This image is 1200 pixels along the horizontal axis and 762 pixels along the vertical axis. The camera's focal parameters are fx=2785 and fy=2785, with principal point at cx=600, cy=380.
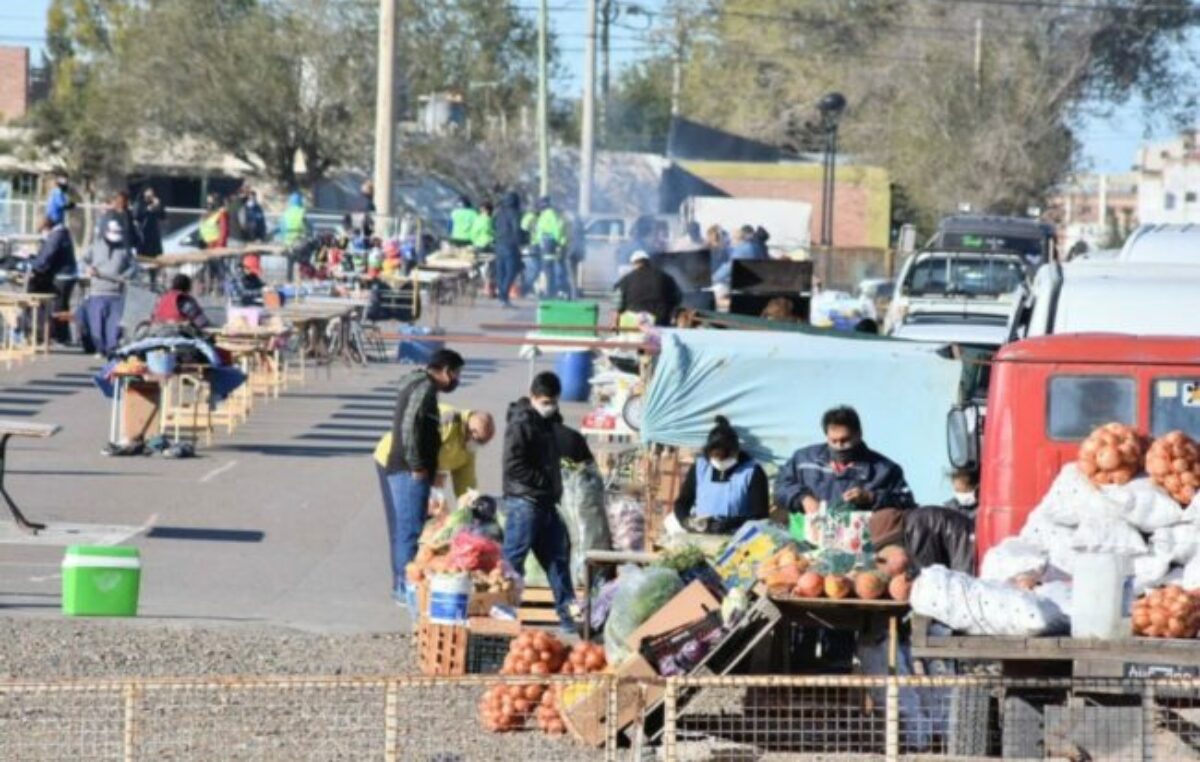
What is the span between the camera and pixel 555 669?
13.1 metres

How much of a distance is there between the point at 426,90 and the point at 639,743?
5645 centimetres

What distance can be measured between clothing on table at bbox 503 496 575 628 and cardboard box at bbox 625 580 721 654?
2.39 meters

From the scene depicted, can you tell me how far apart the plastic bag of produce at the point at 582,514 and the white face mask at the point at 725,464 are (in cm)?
75

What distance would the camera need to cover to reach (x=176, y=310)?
23.2 metres

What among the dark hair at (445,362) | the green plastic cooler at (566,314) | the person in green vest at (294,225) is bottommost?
the dark hair at (445,362)

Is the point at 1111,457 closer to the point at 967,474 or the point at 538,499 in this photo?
the point at 967,474

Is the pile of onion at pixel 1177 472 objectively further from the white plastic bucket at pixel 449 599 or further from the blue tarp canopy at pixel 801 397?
the blue tarp canopy at pixel 801 397

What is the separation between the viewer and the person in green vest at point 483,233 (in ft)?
161

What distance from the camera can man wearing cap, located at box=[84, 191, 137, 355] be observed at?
29281mm

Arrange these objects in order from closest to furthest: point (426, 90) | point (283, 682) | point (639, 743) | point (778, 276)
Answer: point (283, 682), point (639, 743), point (778, 276), point (426, 90)

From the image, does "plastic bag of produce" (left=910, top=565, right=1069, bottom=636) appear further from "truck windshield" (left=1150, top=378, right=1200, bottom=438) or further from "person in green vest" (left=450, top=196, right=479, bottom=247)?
"person in green vest" (left=450, top=196, right=479, bottom=247)

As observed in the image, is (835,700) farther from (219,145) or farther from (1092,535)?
(219,145)

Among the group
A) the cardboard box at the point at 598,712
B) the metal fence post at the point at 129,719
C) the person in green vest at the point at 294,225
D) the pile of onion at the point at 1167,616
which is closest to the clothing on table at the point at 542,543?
the cardboard box at the point at 598,712

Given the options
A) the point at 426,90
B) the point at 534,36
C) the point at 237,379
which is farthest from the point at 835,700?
the point at 534,36
